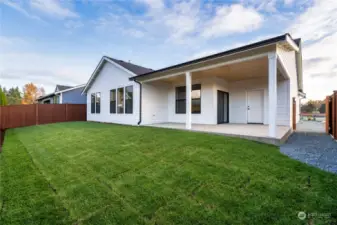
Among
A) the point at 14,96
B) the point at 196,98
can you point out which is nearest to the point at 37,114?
the point at 196,98

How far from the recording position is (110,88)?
1172cm

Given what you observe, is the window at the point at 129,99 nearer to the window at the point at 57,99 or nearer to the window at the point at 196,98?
the window at the point at 196,98

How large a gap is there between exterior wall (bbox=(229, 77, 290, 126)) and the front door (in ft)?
0.57

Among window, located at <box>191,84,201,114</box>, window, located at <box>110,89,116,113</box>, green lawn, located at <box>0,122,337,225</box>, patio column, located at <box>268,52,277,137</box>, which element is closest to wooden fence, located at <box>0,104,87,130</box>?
window, located at <box>110,89,116,113</box>

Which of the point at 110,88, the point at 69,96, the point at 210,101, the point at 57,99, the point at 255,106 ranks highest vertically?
the point at 69,96

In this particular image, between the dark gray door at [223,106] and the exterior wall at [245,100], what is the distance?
281 mm

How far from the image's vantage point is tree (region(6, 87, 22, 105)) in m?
42.1

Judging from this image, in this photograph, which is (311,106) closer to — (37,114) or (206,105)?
(206,105)

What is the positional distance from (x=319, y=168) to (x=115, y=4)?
10080 mm

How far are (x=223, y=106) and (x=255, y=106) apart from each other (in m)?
1.71

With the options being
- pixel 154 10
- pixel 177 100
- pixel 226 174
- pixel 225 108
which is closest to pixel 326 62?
pixel 225 108

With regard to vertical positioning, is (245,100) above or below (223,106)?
above

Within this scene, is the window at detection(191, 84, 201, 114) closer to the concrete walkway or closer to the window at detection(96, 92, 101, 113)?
the concrete walkway

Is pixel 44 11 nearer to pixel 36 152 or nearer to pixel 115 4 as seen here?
pixel 115 4
